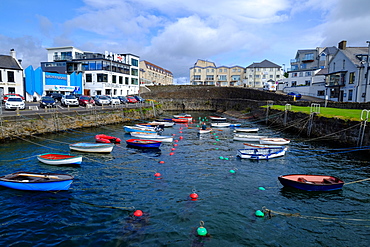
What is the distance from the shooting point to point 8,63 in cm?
5241

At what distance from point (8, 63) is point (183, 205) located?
5799cm

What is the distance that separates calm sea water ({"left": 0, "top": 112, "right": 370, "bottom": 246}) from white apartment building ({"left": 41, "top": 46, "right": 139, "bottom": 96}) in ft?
181

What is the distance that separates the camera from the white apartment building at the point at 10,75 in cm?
5069

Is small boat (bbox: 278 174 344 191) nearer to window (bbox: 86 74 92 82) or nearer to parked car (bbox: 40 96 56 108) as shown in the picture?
parked car (bbox: 40 96 56 108)

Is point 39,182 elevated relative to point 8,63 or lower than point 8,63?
lower

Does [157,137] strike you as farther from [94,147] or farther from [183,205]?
[183,205]

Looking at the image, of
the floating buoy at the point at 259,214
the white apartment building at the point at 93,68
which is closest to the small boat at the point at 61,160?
the floating buoy at the point at 259,214

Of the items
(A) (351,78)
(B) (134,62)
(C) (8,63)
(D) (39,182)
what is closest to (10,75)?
(C) (8,63)

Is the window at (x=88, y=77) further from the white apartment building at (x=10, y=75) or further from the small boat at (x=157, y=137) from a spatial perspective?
the small boat at (x=157, y=137)

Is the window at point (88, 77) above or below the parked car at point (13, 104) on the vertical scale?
above

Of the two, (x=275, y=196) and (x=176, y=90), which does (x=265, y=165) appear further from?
(x=176, y=90)

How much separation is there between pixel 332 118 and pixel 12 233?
3316 centimetres

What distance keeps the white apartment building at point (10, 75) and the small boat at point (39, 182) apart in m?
46.2

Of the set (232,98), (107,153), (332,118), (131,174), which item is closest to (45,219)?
(131,174)
